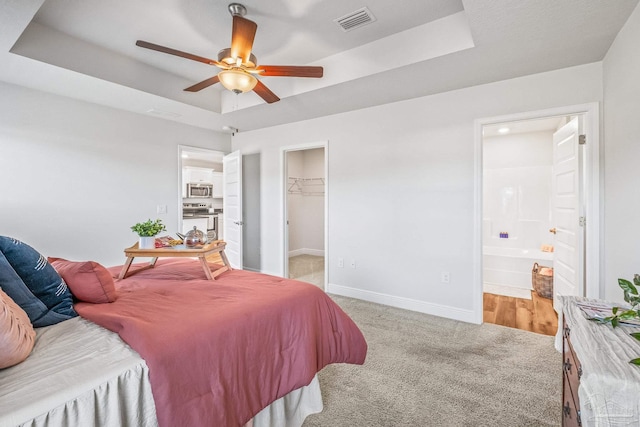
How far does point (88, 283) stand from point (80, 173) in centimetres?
259

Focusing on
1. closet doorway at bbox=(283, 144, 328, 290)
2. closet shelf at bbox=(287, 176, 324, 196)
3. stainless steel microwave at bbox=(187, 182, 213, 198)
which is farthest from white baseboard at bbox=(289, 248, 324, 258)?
stainless steel microwave at bbox=(187, 182, 213, 198)

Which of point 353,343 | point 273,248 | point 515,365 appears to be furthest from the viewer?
point 273,248

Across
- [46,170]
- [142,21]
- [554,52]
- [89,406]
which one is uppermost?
[142,21]

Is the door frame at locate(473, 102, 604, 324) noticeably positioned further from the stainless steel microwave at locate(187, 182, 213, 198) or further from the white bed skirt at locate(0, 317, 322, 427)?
the stainless steel microwave at locate(187, 182, 213, 198)

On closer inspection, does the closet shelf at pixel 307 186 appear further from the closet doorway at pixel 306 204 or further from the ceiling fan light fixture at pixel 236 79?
the ceiling fan light fixture at pixel 236 79

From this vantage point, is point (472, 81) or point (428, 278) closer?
point (472, 81)

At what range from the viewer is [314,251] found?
709 cm

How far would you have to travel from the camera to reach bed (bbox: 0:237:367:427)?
0.87 metres

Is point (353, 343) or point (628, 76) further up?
point (628, 76)

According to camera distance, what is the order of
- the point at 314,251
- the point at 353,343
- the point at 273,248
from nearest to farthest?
the point at 353,343 < the point at 273,248 < the point at 314,251

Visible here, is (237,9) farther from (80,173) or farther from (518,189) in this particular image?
(518,189)

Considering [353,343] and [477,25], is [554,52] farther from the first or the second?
[353,343]

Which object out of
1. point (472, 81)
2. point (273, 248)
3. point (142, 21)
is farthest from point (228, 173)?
point (472, 81)

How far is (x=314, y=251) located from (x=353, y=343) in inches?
206
